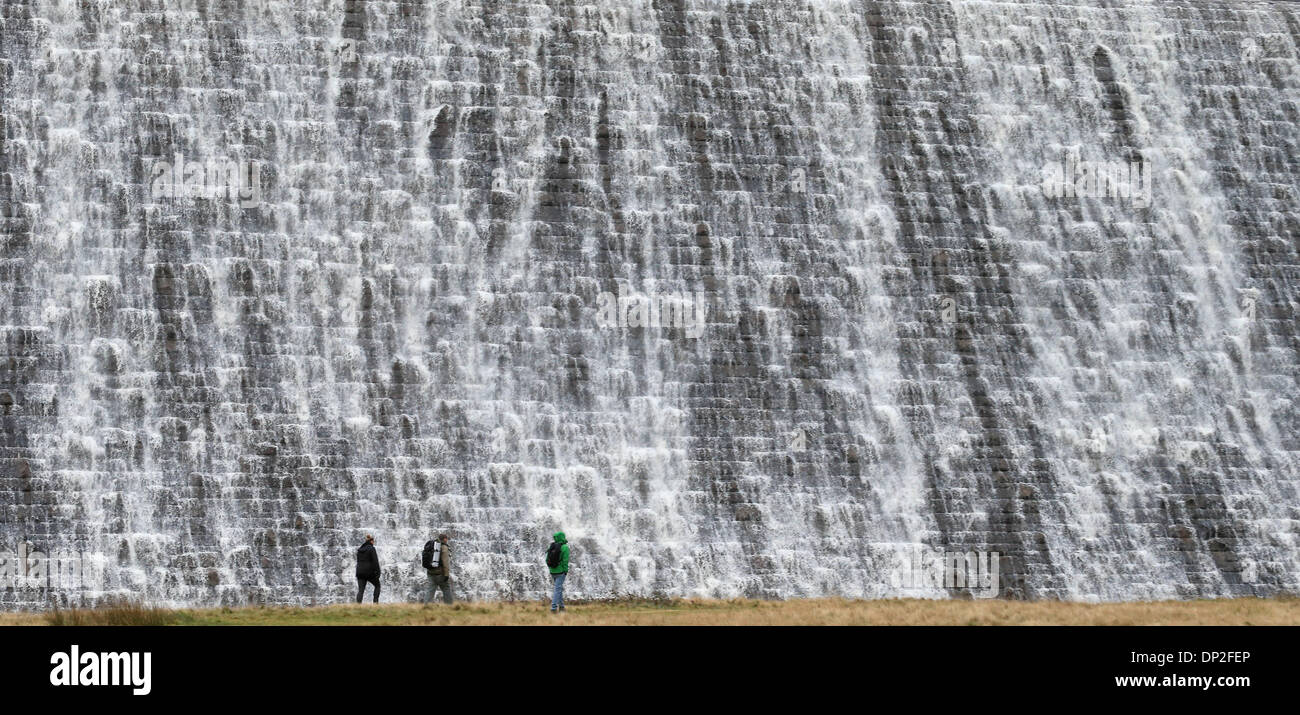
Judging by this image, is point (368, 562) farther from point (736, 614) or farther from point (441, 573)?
point (736, 614)

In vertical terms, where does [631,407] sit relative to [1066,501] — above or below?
above

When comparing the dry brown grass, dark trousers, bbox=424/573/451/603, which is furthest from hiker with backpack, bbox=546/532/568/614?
the dry brown grass

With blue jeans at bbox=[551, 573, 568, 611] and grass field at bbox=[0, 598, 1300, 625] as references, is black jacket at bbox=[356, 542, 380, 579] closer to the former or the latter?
grass field at bbox=[0, 598, 1300, 625]

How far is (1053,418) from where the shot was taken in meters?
35.1

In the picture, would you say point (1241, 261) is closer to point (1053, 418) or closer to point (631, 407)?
point (1053, 418)

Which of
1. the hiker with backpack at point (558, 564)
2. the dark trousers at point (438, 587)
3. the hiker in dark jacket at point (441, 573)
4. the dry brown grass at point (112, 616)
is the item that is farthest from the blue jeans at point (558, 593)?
the dry brown grass at point (112, 616)

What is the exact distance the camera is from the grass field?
2683cm

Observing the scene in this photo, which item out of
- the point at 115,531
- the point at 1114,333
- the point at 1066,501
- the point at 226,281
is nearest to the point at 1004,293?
the point at 1114,333

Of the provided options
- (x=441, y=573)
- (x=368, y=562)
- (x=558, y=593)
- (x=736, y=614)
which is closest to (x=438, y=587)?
(x=441, y=573)

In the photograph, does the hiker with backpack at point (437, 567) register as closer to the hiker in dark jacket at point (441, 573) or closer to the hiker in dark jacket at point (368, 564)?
the hiker in dark jacket at point (441, 573)

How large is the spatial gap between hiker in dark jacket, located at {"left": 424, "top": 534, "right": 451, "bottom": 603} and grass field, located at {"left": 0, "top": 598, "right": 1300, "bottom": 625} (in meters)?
0.64

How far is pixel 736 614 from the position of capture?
2881cm
